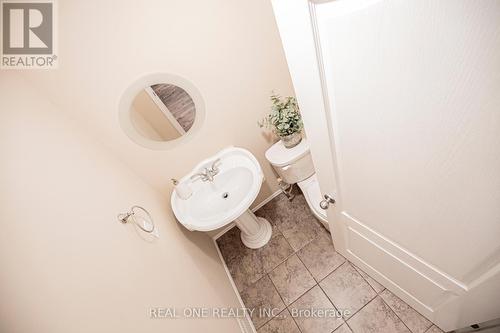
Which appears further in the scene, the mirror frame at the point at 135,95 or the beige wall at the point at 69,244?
the mirror frame at the point at 135,95

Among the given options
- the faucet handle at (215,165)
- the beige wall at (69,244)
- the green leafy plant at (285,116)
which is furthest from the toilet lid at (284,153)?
the beige wall at (69,244)

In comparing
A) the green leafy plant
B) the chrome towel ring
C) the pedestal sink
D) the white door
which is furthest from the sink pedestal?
the white door

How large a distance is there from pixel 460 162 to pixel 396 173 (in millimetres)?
182

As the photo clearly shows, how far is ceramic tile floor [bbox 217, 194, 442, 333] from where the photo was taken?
161 centimetres

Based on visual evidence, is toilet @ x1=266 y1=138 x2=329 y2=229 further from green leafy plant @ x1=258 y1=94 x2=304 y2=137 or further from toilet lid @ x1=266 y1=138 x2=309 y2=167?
green leafy plant @ x1=258 y1=94 x2=304 y2=137

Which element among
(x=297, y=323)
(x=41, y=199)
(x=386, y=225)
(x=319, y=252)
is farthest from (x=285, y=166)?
(x=41, y=199)

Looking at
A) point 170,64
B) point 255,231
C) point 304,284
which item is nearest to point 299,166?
point 255,231

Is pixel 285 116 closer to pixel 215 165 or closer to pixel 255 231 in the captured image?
pixel 215 165

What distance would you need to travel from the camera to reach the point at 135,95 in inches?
55.8

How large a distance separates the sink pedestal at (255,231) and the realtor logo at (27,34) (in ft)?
5.36

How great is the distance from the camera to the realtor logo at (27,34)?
1016 millimetres

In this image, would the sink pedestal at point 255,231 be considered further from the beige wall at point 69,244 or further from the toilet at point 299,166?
the beige wall at point 69,244

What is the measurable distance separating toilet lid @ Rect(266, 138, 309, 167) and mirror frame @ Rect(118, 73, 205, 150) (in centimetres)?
61

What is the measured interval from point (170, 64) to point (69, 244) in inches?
42.8
